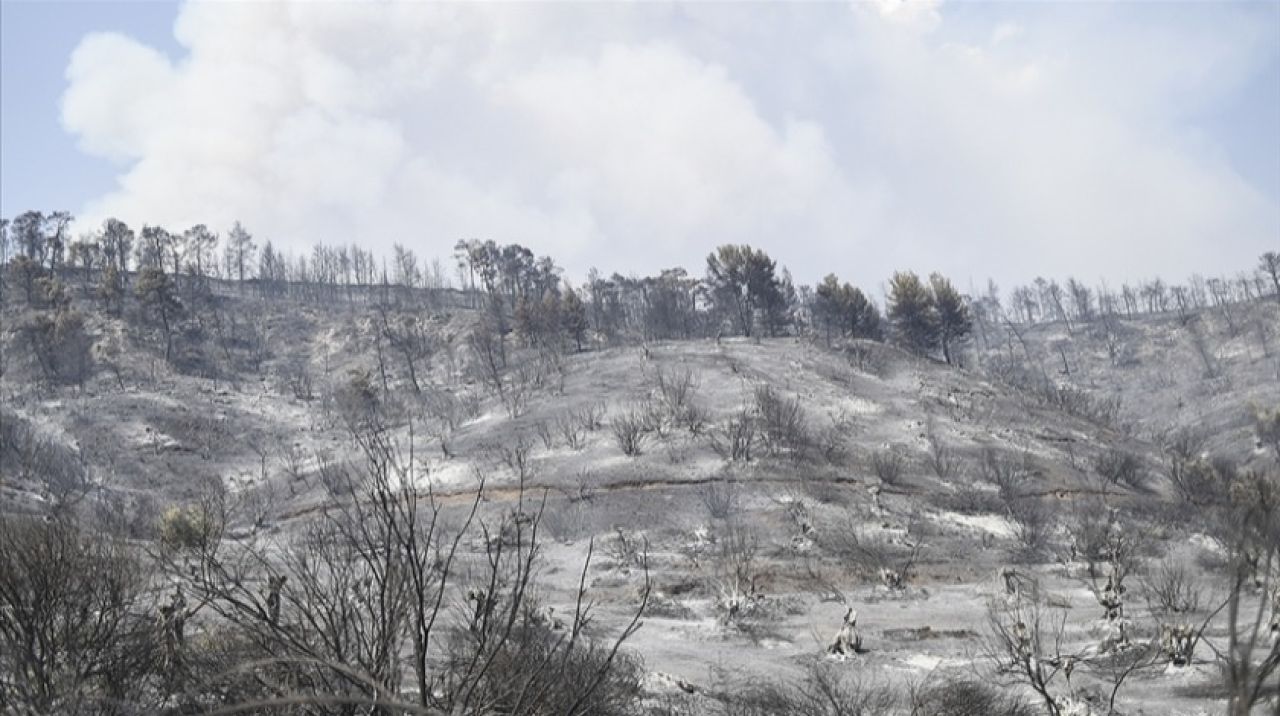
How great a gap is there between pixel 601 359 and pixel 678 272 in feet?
119

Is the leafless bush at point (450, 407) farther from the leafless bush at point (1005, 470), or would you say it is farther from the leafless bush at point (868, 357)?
the leafless bush at point (1005, 470)

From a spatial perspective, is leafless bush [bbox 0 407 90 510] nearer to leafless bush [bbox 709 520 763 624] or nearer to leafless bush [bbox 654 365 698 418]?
leafless bush [bbox 654 365 698 418]

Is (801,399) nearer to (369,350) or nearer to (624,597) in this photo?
(624,597)

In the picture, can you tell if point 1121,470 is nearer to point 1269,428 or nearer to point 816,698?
point 1269,428

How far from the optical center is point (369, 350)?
9462 centimetres

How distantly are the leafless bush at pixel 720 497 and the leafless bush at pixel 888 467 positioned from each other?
787 centimetres

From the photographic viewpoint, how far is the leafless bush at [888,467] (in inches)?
1732

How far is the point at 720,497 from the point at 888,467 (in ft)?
32.4

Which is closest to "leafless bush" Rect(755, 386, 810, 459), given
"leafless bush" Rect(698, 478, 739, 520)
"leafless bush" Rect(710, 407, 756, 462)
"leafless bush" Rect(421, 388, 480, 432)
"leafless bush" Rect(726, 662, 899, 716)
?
"leafless bush" Rect(710, 407, 756, 462)

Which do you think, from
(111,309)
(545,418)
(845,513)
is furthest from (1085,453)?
(111,309)

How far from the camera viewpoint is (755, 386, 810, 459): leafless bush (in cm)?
4738

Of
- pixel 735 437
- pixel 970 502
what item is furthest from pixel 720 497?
pixel 970 502

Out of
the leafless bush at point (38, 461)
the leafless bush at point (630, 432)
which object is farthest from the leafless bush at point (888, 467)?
the leafless bush at point (38, 461)

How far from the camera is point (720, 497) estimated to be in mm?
40094
